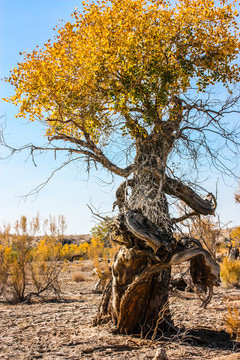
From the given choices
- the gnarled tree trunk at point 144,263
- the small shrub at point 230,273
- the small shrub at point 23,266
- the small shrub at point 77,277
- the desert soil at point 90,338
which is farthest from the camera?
the small shrub at point 77,277

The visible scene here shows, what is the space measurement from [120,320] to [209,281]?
156 centimetres

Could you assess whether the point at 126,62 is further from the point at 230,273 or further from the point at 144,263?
the point at 230,273

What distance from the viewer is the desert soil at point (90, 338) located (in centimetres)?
480

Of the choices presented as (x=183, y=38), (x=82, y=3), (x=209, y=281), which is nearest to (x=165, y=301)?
(x=209, y=281)

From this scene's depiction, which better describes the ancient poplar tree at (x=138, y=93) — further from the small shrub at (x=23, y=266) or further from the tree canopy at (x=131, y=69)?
the small shrub at (x=23, y=266)

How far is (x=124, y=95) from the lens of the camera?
247 inches

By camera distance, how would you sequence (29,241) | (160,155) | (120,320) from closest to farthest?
(120,320)
(160,155)
(29,241)

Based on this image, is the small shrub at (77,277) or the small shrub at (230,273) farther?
the small shrub at (77,277)

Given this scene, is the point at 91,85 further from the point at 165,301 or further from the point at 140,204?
the point at 165,301

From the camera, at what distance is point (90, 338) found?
216 inches

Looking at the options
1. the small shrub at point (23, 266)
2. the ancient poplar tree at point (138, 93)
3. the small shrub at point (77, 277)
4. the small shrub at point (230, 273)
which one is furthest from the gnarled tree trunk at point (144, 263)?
the small shrub at point (77, 277)

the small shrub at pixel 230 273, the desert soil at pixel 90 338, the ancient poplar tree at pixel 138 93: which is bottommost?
the desert soil at pixel 90 338

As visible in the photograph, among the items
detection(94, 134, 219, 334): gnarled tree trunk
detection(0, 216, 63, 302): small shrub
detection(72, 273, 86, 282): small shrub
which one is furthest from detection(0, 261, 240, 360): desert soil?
detection(72, 273, 86, 282): small shrub

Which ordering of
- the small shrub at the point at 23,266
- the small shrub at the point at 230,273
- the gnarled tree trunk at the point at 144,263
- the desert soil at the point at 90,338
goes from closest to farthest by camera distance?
the desert soil at the point at 90,338, the gnarled tree trunk at the point at 144,263, the small shrub at the point at 23,266, the small shrub at the point at 230,273
